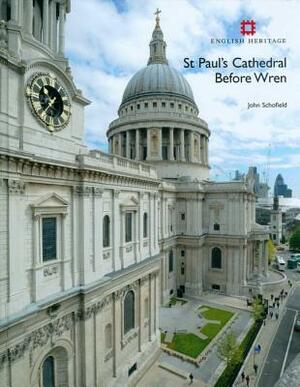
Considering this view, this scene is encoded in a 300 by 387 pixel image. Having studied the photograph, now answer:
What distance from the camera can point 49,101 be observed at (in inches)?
715

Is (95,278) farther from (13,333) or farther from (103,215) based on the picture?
(13,333)

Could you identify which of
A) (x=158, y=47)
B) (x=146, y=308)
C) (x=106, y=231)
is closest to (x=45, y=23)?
(x=106, y=231)

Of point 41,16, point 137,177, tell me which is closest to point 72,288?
point 137,177

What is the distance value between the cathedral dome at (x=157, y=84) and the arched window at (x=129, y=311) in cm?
4613

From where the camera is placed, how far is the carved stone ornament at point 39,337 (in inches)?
573

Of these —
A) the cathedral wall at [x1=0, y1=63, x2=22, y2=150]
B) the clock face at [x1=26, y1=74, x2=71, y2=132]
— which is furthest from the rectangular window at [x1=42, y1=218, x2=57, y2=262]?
the clock face at [x1=26, y1=74, x2=71, y2=132]

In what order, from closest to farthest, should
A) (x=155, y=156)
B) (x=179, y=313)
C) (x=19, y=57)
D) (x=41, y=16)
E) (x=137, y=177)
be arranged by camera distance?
1. (x=19, y=57)
2. (x=41, y=16)
3. (x=137, y=177)
4. (x=179, y=313)
5. (x=155, y=156)

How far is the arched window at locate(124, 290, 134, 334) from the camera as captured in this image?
84.8ft

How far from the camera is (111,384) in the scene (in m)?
22.7

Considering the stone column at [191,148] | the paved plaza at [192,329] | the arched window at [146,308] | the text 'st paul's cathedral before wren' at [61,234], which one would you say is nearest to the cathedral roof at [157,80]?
the stone column at [191,148]

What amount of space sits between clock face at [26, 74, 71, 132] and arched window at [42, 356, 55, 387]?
1509cm

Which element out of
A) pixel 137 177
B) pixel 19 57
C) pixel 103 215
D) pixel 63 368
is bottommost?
pixel 63 368

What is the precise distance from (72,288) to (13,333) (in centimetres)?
482

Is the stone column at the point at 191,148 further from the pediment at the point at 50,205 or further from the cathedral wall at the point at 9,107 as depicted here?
the cathedral wall at the point at 9,107
